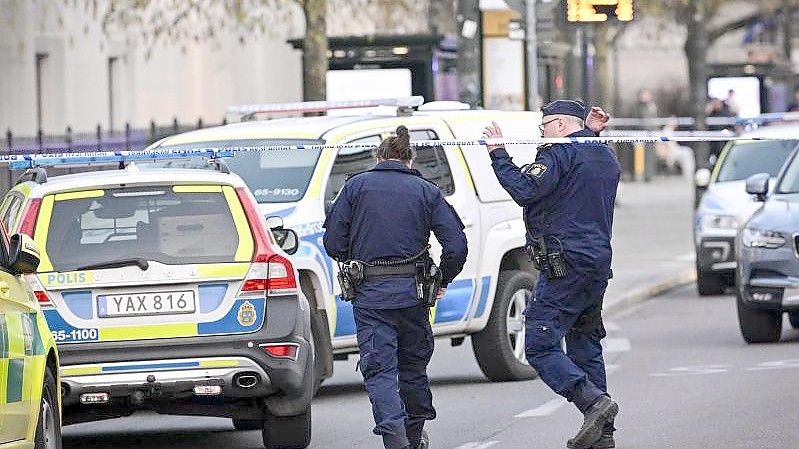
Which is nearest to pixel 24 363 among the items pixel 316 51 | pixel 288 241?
pixel 288 241

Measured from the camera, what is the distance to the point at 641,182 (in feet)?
168

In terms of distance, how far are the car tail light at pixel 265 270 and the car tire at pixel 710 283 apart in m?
11.3

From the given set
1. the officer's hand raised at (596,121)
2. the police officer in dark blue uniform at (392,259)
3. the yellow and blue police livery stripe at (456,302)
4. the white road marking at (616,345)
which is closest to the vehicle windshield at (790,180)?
the white road marking at (616,345)

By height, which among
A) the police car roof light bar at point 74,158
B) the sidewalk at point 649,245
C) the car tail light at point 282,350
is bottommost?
the sidewalk at point 649,245

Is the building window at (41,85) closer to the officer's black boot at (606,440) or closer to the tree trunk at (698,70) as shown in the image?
the tree trunk at (698,70)

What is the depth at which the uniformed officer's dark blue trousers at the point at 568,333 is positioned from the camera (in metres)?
9.94

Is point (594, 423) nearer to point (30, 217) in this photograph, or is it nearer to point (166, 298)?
point (166, 298)

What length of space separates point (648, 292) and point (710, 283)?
2.90ft

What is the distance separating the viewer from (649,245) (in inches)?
1125

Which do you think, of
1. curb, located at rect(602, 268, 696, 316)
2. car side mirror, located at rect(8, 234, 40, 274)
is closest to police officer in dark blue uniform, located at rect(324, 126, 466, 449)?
car side mirror, located at rect(8, 234, 40, 274)

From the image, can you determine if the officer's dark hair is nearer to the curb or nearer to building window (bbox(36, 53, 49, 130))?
the curb

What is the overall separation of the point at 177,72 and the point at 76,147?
12.4 metres

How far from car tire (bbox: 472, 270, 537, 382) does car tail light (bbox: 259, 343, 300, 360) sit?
152 inches

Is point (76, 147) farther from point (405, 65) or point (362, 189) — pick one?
point (362, 189)
